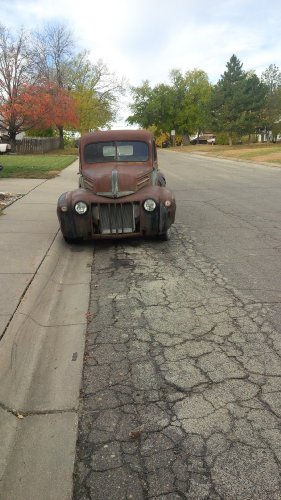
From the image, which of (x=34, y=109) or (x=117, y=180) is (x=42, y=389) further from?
(x=34, y=109)

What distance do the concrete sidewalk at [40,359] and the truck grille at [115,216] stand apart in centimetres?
55

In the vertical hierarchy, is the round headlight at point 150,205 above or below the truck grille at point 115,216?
above

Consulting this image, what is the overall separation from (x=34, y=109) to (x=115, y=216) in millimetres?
28885

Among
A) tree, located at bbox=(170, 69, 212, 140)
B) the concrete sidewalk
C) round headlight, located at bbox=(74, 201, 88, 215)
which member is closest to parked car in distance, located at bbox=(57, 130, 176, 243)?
round headlight, located at bbox=(74, 201, 88, 215)

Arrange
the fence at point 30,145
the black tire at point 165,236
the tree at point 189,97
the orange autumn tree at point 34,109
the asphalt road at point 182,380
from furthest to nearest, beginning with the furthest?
1. the tree at point 189,97
2. the fence at point 30,145
3. the orange autumn tree at point 34,109
4. the black tire at point 165,236
5. the asphalt road at point 182,380

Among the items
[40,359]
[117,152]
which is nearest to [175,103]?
[117,152]

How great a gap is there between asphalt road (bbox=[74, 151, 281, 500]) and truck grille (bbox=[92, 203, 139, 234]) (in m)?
0.59

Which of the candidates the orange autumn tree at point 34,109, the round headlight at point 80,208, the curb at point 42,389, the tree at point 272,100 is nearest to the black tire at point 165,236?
the round headlight at point 80,208

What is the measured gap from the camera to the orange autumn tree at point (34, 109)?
32031mm

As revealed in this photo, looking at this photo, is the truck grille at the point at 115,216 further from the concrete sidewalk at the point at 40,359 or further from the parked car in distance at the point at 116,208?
the concrete sidewalk at the point at 40,359

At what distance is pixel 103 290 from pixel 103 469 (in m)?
2.76

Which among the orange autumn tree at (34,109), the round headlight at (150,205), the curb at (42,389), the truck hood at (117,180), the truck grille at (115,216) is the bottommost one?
the curb at (42,389)

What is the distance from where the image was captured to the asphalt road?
220 cm

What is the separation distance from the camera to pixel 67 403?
2842 millimetres
